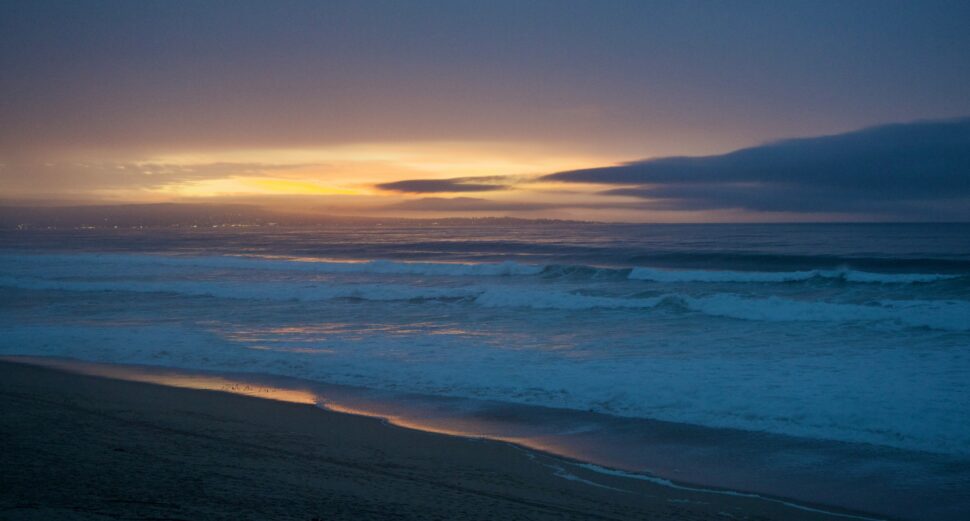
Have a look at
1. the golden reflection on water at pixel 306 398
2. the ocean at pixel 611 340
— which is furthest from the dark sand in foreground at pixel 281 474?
the ocean at pixel 611 340

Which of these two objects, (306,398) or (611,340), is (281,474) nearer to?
(306,398)

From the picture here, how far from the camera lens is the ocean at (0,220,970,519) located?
302 inches

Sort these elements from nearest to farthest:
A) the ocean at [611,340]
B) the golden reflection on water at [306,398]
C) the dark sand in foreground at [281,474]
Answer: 1. the dark sand in foreground at [281,474]
2. the golden reflection on water at [306,398]
3. the ocean at [611,340]

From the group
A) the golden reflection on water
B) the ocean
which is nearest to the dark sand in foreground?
the golden reflection on water

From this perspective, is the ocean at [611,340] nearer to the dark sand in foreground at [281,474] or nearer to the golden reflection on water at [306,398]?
the golden reflection on water at [306,398]

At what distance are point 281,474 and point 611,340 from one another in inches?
354

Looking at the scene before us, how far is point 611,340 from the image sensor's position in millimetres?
13430

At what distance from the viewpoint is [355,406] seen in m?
8.64

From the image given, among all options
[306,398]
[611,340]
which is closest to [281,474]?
[306,398]

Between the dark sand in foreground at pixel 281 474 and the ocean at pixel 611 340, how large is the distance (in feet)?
2.99

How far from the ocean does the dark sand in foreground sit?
0.91m

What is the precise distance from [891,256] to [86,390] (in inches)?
1312

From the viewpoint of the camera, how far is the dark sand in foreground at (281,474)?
15.2ft

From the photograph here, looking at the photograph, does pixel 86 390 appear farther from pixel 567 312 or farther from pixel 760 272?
pixel 760 272
